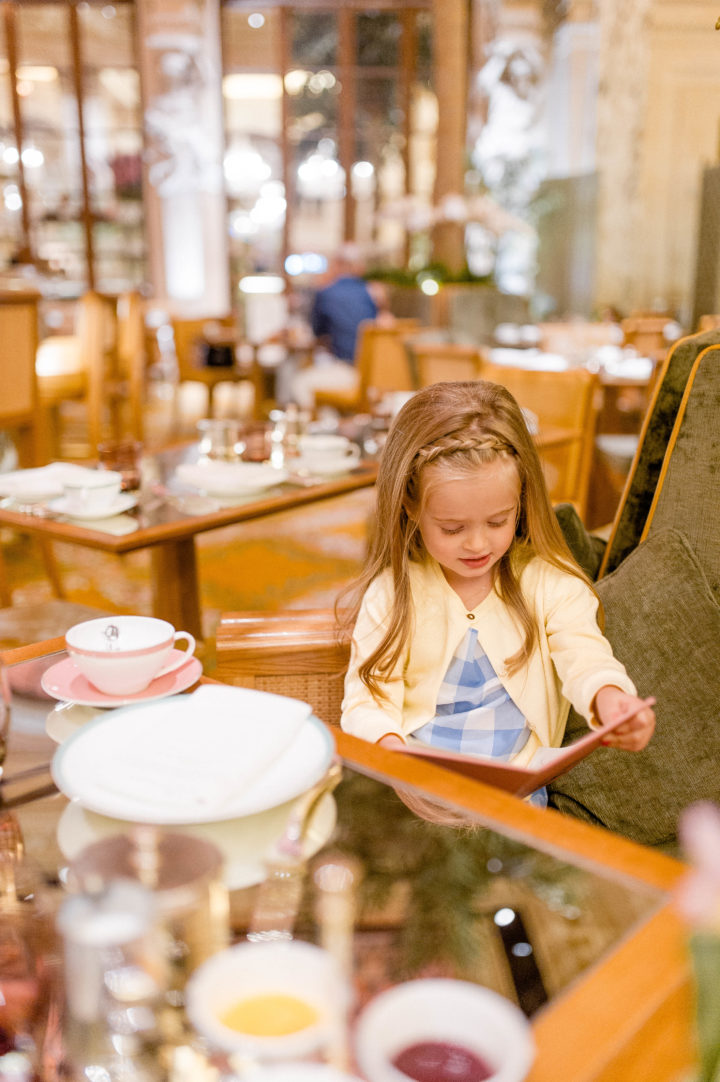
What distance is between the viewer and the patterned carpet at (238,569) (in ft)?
12.1

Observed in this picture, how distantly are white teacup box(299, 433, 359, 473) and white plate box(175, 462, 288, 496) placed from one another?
0.11m

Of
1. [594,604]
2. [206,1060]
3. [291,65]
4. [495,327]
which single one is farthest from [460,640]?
[291,65]

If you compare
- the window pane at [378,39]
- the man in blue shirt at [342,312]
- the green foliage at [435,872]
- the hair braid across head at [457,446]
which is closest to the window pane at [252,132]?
the window pane at [378,39]

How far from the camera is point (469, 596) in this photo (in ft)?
4.91

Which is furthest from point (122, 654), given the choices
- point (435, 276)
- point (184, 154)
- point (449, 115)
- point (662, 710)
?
point (184, 154)

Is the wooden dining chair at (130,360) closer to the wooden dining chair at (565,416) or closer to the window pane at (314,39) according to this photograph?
the wooden dining chair at (565,416)

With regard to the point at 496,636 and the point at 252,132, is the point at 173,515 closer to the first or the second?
the point at 496,636

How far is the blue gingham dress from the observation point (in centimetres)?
146

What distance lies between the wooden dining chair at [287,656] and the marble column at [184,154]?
28.9 feet

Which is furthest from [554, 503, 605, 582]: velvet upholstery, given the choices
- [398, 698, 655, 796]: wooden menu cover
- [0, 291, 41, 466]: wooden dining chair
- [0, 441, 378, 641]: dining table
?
[0, 291, 41, 466]: wooden dining chair

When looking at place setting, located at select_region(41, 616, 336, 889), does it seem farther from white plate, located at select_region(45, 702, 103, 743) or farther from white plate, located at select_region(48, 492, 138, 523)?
white plate, located at select_region(48, 492, 138, 523)

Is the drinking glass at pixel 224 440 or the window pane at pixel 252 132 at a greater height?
the window pane at pixel 252 132

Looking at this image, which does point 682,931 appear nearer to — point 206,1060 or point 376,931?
point 376,931

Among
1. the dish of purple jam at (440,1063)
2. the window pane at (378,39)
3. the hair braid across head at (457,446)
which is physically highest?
the window pane at (378,39)
